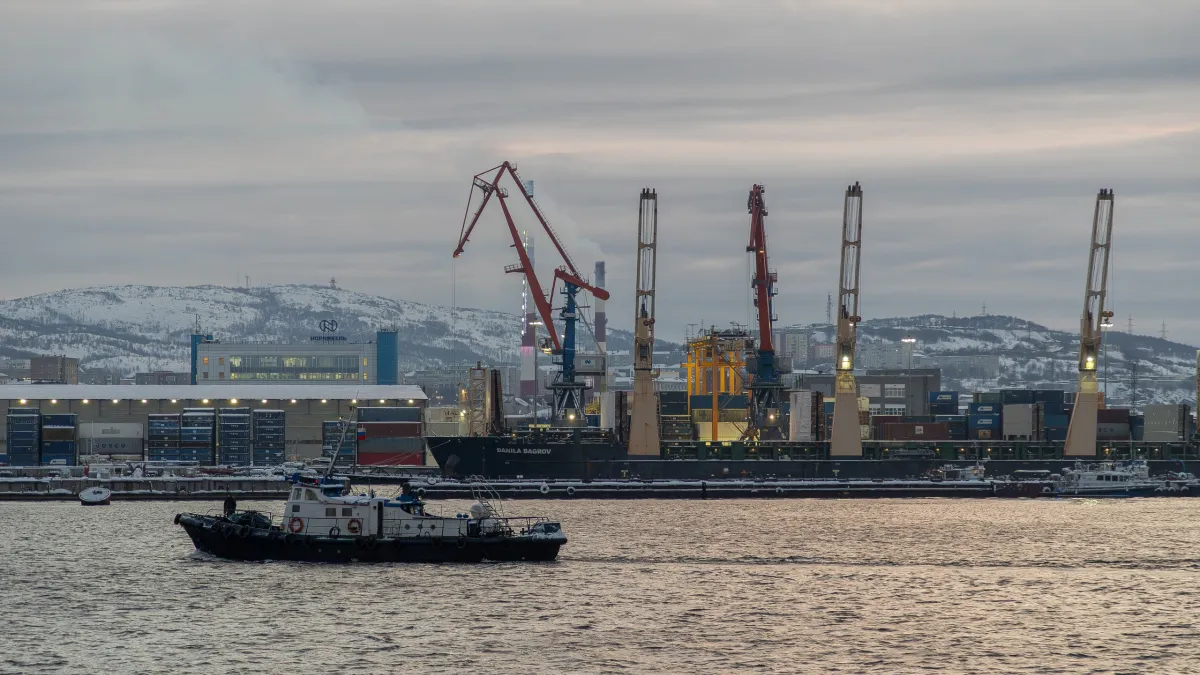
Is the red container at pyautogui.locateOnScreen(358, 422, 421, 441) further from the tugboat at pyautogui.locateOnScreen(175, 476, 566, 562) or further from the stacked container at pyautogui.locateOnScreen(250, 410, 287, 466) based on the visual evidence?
the tugboat at pyautogui.locateOnScreen(175, 476, 566, 562)

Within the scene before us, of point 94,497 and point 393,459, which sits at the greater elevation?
point 393,459

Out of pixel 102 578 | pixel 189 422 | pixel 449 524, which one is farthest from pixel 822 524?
pixel 189 422

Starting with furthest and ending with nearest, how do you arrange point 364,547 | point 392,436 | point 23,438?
point 392,436, point 23,438, point 364,547

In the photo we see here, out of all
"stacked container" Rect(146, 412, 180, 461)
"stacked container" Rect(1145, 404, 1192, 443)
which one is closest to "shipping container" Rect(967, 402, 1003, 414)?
"stacked container" Rect(1145, 404, 1192, 443)

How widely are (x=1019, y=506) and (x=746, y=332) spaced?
110 feet

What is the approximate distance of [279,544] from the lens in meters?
69.4

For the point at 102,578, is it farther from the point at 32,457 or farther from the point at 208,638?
the point at 32,457

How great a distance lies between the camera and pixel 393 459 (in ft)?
435

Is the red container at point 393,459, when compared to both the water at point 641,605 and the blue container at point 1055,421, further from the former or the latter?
the blue container at point 1055,421

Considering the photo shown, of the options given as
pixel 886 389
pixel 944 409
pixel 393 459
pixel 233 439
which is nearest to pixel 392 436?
pixel 393 459

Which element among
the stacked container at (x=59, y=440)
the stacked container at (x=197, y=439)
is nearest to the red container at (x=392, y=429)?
the stacked container at (x=197, y=439)

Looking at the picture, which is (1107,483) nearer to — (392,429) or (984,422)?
(984,422)

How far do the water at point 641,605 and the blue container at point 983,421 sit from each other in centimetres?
4262

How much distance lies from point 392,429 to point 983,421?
5098cm
